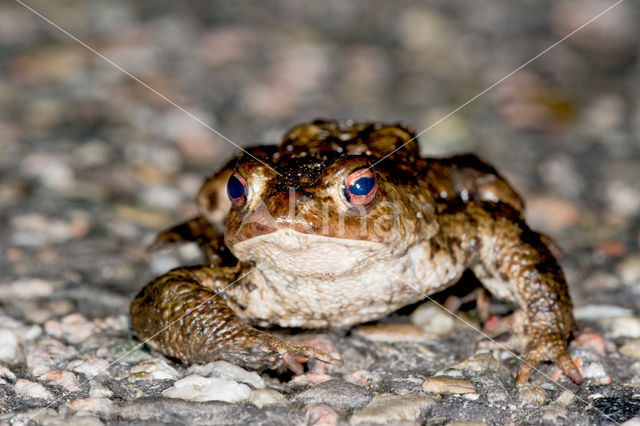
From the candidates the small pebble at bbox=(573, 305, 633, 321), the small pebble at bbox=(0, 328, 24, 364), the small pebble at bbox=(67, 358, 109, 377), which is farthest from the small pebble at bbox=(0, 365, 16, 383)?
the small pebble at bbox=(573, 305, 633, 321)

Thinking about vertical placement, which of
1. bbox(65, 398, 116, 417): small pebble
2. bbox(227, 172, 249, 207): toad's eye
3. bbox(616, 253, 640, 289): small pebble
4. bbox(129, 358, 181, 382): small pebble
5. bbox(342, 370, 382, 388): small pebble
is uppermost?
bbox(616, 253, 640, 289): small pebble

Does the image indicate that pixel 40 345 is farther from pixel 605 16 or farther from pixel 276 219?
pixel 605 16

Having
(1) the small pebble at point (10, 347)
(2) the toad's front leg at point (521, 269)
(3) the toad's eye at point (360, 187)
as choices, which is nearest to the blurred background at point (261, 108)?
(1) the small pebble at point (10, 347)

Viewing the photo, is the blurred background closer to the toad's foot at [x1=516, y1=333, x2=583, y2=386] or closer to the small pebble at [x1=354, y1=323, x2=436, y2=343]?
the toad's foot at [x1=516, y1=333, x2=583, y2=386]

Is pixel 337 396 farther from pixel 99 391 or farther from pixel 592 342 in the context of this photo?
pixel 592 342

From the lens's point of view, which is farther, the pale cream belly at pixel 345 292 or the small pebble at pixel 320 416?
the pale cream belly at pixel 345 292

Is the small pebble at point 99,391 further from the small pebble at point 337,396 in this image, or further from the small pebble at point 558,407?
the small pebble at point 558,407
